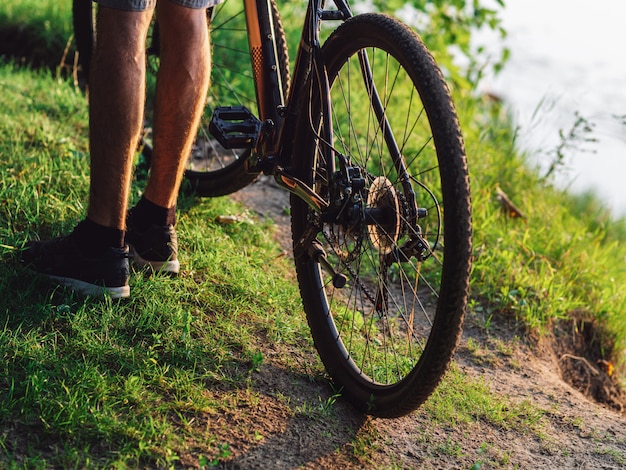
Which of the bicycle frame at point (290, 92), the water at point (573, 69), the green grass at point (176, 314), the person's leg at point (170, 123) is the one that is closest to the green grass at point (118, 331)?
the green grass at point (176, 314)

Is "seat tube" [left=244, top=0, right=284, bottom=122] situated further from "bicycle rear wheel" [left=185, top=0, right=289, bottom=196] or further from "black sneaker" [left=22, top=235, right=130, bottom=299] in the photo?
"black sneaker" [left=22, top=235, right=130, bottom=299]

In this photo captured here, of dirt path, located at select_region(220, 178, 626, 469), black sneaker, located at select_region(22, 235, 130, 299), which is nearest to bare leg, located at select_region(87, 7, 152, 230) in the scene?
black sneaker, located at select_region(22, 235, 130, 299)

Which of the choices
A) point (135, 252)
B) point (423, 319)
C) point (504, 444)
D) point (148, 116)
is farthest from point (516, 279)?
point (148, 116)

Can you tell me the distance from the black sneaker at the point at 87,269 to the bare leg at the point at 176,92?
28 cm

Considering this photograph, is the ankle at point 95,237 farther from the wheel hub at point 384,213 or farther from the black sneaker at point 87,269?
the wheel hub at point 384,213

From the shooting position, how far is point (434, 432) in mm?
2389

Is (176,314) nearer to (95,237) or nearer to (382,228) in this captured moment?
(95,237)

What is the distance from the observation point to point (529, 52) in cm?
878

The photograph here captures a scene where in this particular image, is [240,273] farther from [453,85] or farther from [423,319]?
[453,85]

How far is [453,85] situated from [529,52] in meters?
3.80

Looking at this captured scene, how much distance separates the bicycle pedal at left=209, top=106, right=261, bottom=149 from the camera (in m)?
2.57

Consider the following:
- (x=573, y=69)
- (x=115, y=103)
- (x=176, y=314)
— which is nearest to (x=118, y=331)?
(x=176, y=314)

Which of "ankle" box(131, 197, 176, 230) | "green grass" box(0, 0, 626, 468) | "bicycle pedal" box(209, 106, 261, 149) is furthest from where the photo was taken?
"ankle" box(131, 197, 176, 230)

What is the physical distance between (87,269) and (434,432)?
1094 millimetres
